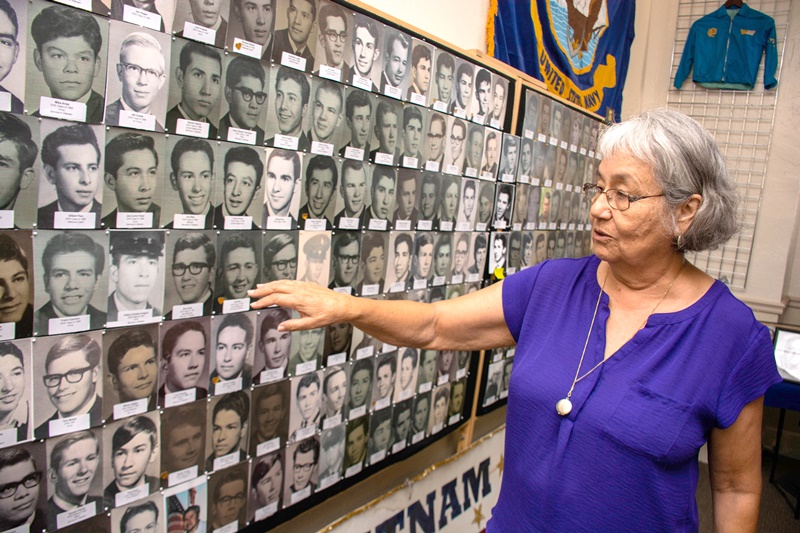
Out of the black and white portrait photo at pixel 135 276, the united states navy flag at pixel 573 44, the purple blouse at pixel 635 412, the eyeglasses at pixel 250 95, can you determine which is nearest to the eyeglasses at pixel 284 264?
the black and white portrait photo at pixel 135 276

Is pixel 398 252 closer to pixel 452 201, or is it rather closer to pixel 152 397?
pixel 452 201

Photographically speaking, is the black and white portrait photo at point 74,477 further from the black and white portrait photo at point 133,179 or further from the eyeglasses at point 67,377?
the black and white portrait photo at point 133,179

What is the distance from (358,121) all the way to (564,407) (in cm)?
112

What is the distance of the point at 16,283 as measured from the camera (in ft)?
3.82

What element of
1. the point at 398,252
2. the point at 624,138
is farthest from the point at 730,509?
the point at 398,252

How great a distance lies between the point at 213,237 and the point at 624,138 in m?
1.07

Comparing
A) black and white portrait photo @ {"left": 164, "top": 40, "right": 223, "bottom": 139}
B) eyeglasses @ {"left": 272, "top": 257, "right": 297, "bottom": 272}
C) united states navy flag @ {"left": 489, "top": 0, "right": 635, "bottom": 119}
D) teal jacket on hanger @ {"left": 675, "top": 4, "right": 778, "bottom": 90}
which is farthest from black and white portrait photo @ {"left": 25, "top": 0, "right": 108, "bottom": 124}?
teal jacket on hanger @ {"left": 675, "top": 4, "right": 778, "bottom": 90}

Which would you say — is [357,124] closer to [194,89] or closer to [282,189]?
[282,189]

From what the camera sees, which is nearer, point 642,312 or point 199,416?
point 642,312

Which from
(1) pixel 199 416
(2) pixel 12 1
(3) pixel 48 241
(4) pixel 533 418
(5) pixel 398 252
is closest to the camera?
(2) pixel 12 1

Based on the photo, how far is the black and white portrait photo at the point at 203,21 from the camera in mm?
1324

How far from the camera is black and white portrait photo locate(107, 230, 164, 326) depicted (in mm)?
1309

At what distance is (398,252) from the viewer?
84.0 inches

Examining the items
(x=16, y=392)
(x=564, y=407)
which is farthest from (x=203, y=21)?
(x=564, y=407)
